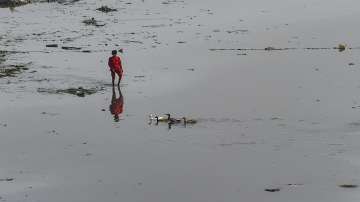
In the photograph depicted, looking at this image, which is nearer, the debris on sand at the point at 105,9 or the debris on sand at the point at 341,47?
the debris on sand at the point at 341,47

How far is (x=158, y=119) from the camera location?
2380 centimetres

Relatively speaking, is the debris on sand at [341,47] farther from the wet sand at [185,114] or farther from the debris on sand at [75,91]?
the debris on sand at [75,91]

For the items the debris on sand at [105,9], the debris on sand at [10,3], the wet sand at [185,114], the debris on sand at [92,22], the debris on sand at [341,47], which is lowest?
the wet sand at [185,114]

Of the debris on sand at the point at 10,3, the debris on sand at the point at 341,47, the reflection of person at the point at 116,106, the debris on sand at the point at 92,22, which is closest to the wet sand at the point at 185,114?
the reflection of person at the point at 116,106

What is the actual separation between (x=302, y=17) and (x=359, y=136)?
29.6 metres

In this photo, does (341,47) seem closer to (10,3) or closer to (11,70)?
(11,70)

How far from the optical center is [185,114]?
25.0 metres

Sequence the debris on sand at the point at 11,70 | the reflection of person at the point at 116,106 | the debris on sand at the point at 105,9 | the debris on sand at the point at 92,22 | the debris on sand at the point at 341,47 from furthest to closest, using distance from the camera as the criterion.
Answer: the debris on sand at the point at 105,9, the debris on sand at the point at 92,22, the debris on sand at the point at 341,47, the debris on sand at the point at 11,70, the reflection of person at the point at 116,106

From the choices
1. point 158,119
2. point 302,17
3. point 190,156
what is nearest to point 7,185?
point 190,156

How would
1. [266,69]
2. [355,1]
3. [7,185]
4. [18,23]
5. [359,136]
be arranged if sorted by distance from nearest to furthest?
[7,185], [359,136], [266,69], [18,23], [355,1]

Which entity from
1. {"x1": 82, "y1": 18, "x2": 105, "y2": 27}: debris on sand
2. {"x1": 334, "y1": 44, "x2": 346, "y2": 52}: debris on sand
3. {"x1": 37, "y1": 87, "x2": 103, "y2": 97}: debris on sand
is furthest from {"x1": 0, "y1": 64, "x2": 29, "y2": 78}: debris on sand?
{"x1": 334, "y1": 44, "x2": 346, "y2": 52}: debris on sand

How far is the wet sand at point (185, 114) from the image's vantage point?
18172mm

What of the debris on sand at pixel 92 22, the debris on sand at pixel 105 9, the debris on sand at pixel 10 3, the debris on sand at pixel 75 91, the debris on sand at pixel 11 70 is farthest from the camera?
the debris on sand at pixel 10 3

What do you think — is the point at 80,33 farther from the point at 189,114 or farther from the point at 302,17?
the point at 189,114
